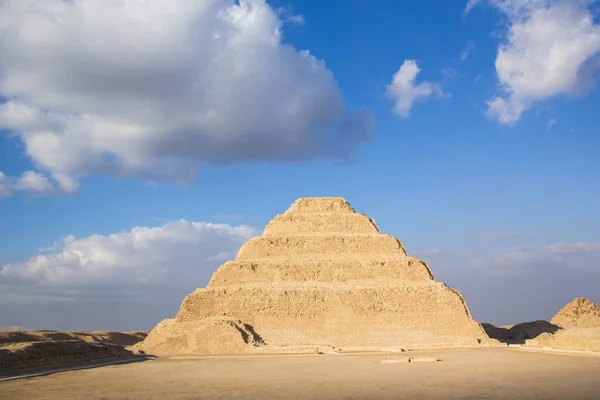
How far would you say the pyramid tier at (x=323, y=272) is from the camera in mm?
43250

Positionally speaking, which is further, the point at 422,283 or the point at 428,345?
the point at 422,283

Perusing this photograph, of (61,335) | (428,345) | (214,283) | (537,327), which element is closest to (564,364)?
(428,345)

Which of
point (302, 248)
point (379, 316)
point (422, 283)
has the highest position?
point (302, 248)

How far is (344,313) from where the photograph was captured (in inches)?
1582

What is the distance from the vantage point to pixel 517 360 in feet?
82.2

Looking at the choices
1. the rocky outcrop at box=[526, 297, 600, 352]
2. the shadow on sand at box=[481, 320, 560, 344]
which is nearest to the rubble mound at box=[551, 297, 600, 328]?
the rocky outcrop at box=[526, 297, 600, 352]

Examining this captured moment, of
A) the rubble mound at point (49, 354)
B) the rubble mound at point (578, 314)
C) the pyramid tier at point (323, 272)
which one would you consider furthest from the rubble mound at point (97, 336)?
the rubble mound at point (578, 314)

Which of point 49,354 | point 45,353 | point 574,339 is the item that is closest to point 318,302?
point 574,339

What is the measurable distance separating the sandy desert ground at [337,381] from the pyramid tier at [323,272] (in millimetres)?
17670

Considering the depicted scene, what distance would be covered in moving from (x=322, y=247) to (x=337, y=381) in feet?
91.1

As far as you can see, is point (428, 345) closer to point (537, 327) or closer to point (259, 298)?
point (259, 298)

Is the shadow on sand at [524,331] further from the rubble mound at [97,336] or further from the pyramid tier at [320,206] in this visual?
the rubble mound at [97,336]

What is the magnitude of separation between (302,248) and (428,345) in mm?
13994

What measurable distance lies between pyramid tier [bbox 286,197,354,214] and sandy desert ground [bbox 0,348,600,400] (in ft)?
87.9
